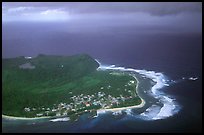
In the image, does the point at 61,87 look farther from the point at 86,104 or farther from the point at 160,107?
the point at 160,107

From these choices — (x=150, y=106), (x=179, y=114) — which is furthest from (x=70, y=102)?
(x=179, y=114)

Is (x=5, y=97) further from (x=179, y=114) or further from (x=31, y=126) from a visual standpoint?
(x=179, y=114)

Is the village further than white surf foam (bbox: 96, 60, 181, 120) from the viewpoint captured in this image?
No

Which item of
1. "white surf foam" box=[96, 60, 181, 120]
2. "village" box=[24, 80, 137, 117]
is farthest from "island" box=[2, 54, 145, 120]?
"white surf foam" box=[96, 60, 181, 120]

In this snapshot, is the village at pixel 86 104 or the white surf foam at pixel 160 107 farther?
the white surf foam at pixel 160 107

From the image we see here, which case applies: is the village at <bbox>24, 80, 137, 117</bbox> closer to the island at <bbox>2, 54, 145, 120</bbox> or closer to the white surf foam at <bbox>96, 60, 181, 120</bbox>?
the island at <bbox>2, 54, 145, 120</bbox>

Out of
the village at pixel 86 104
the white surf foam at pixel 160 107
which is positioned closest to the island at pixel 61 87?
the village at pixel 86 104

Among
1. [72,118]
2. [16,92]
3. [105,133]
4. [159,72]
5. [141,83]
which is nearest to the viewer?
[105,133]

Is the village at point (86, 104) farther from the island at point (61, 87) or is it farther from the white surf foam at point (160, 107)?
the white surf foam at point (160, 107)
